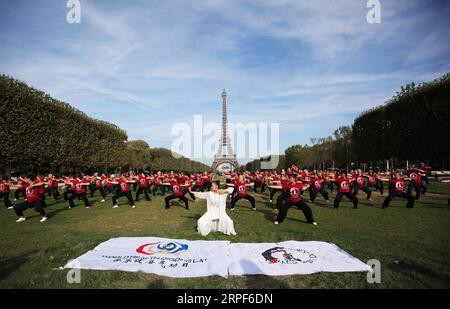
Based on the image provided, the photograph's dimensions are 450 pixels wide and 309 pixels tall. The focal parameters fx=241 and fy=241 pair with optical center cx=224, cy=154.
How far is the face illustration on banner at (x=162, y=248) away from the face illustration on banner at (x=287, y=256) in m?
2.41

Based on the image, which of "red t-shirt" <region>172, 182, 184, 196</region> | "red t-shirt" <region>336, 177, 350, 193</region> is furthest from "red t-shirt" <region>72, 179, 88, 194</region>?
"red t-shirt" <region>336, 177, 350, 193</region>

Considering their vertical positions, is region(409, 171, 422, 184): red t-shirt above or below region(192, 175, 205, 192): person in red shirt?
above

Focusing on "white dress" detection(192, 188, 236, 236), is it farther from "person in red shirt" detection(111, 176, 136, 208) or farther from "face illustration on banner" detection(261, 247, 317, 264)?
"person in red shirt" detection(111, 176, 136, 208)

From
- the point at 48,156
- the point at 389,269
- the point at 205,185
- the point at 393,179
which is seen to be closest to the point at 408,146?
the point at 393,179

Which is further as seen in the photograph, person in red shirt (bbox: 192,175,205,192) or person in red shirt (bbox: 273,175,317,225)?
person in red shirt (bbox: 192,175,205,192)

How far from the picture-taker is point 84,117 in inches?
1475

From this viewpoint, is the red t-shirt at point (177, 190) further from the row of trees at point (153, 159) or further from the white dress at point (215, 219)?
the row of trees at point (153, 159)

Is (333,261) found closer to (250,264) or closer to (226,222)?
(250,264)

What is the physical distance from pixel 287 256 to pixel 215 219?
343cm

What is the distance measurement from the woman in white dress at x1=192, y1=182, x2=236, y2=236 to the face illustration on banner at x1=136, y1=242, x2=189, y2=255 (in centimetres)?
155

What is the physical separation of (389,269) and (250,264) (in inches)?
127

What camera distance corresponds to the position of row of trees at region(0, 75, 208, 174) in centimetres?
2458

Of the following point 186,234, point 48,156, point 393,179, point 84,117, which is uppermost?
point 84,117

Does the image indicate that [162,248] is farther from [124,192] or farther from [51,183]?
[51,183]
